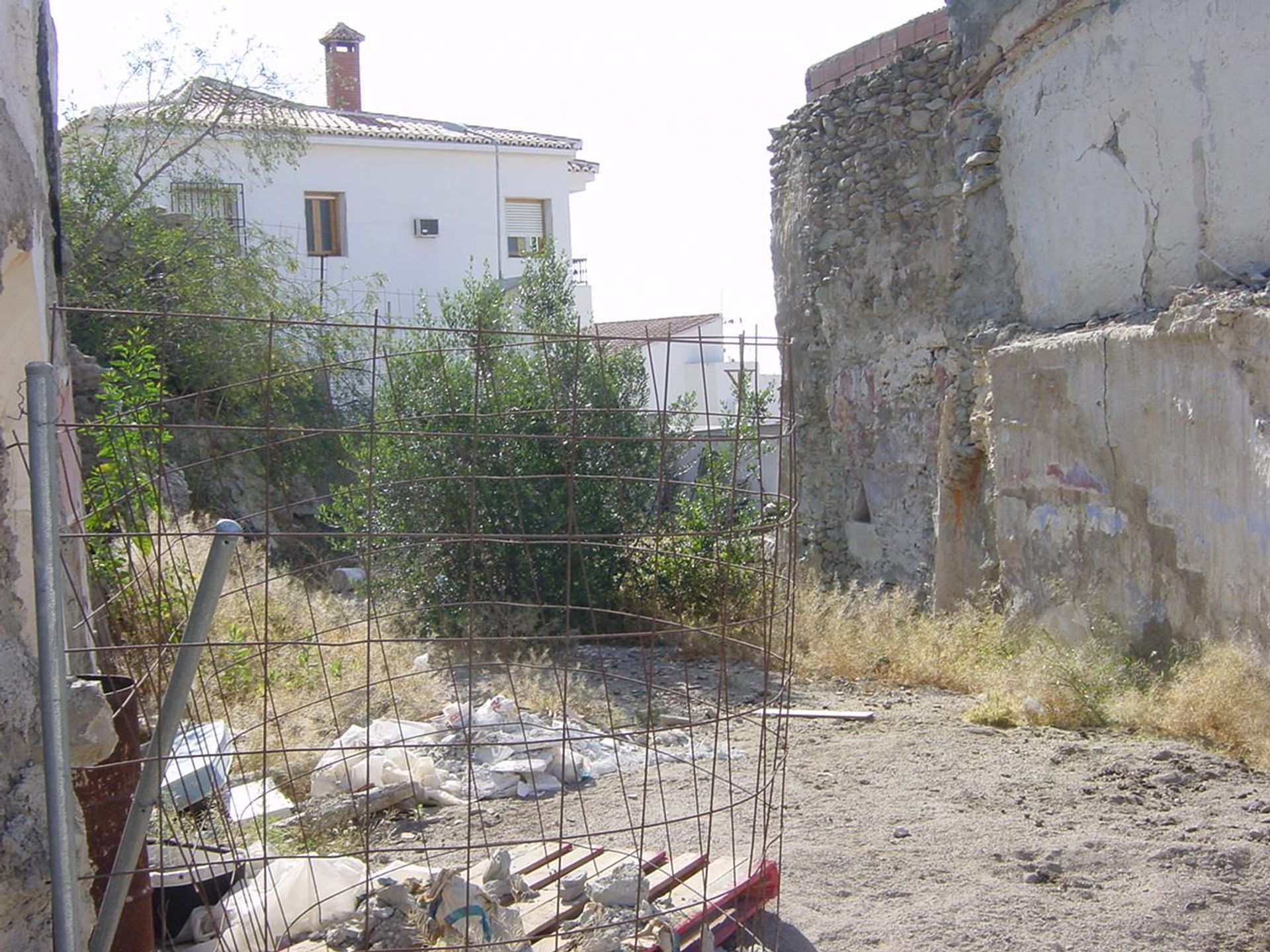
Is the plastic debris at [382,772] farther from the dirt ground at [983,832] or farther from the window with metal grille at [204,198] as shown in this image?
the window with metal grille at [204,198]

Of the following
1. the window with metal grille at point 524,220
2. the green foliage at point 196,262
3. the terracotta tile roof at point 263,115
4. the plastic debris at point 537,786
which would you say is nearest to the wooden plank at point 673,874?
the plastic debris at point 537,786

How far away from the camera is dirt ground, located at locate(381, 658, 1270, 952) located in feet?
11.5

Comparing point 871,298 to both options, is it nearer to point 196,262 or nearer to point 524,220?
point 196,262

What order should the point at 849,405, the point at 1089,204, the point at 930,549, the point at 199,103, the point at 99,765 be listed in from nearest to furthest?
the point at 99,765 < the point at 1089,204 < the point at 930,549 < the point at 849,405 < the point at 199,103

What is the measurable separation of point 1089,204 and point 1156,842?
351 cm

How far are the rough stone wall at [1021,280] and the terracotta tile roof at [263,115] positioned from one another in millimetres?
8623

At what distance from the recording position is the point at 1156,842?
407 cm

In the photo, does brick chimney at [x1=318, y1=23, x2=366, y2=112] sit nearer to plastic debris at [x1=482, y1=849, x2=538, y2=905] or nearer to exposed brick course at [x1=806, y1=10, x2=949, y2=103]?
exposed brick course at [x1=806, y1=10, x2=949, y2=103]

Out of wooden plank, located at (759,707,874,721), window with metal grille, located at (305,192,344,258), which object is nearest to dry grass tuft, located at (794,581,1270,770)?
wooden plank, located at (759,707,874,721)

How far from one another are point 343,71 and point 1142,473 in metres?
19.3

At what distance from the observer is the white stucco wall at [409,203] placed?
64.1ft

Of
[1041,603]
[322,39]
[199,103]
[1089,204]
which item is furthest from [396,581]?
[322,39]

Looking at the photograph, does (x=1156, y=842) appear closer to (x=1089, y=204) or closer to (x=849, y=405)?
(x=1089, y=204)

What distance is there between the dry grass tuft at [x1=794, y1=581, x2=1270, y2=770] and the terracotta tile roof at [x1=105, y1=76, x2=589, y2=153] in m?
10.6
